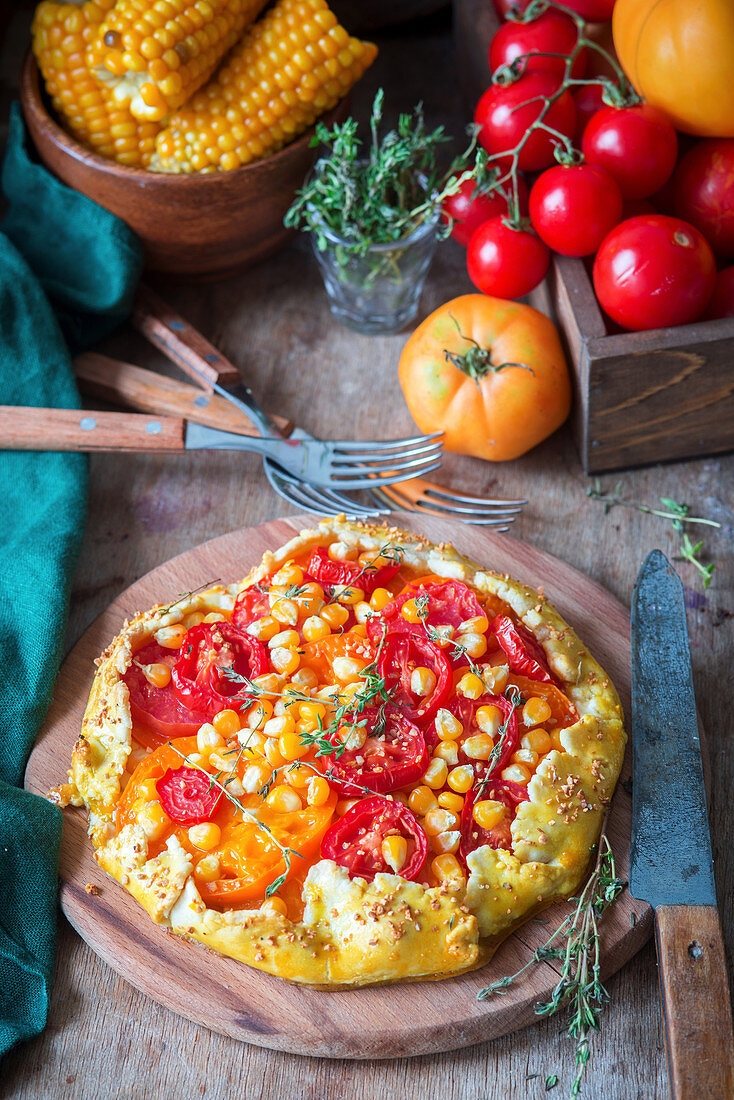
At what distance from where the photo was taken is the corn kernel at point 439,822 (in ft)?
6.82

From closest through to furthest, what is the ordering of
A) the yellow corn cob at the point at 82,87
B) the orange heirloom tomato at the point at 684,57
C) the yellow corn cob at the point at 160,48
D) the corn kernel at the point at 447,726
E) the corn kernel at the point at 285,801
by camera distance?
the corn kernel at the point at 285,801, the corn kernel at the point at 447,726, the orange heirloom tomato at the point at 684,57, the yellow corn cob at the point at 160,48, the yellow corn cob at the point at 82,87

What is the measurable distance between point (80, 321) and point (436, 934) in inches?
95.2

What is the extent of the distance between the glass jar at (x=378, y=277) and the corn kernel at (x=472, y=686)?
1.59m

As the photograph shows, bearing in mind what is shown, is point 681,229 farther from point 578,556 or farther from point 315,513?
point 315,513

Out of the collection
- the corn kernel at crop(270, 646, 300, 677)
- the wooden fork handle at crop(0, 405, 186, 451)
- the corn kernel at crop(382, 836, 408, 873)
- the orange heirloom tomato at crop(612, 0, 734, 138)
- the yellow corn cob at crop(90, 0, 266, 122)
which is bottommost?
the corn kernel at crop(382, 836, 408, 873)

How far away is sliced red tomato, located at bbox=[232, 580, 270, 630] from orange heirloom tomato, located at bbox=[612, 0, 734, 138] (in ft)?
6.24

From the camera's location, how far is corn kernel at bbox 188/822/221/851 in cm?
205

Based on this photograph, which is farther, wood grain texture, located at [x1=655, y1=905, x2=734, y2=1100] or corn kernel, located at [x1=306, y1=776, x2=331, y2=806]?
corn kernel, located at [x1=306, y1=776, x2=331, y2=806]

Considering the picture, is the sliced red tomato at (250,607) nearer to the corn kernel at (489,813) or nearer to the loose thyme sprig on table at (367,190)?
the corn kernel at (489,813)

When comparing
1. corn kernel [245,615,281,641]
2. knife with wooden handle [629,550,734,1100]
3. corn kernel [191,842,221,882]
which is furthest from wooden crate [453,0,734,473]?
corn kernel [191,842,221,882]

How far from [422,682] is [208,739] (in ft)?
1.71

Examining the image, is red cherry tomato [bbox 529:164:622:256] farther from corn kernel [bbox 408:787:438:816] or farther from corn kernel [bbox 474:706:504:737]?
corn kernel [bbox 408:787:438:816]

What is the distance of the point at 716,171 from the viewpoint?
283 cm

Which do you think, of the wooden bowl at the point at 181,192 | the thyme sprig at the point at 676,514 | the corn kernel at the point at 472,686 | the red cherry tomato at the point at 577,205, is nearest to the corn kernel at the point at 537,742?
the corn kernel at the point at 472,686
